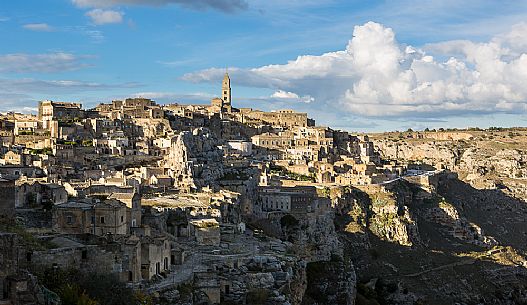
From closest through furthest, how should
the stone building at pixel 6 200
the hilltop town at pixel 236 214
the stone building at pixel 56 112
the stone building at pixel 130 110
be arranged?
the stone building at pixel 6 200
the hilltop town at pixel 236 214
the stone building at pixel 56 112
the stone building at pixel 130 110

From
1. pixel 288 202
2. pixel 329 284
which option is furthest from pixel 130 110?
pixel 329 284

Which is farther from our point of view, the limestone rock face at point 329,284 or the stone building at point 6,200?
the limestone rock face at point 329,284

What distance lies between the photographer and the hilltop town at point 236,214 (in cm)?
2331

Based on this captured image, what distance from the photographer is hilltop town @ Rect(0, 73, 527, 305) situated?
23.3 metres

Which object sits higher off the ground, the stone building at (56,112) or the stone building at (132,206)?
the stone building at (56,112)

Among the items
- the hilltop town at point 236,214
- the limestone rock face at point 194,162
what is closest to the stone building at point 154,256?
the hilltop town at point 236,214

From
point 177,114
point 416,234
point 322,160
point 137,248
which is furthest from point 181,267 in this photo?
point 177,114

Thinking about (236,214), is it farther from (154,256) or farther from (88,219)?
(154,256)

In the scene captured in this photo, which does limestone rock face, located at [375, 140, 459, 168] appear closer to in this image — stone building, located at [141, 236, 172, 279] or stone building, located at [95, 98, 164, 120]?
stone building, located at [95, 98, 164, 120]

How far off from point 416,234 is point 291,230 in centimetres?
1958

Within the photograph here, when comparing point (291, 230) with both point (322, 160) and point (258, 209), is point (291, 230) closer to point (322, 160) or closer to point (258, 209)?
point (258, 209)

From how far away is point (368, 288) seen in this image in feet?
174

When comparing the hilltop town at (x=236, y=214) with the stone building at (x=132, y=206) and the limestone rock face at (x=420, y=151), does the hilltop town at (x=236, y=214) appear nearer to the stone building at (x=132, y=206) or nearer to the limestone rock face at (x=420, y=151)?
the stone building at (x=132, y=206)

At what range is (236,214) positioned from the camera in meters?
43.6
